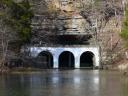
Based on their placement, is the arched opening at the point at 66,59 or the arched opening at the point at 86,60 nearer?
the arched opening at the point at 86,60

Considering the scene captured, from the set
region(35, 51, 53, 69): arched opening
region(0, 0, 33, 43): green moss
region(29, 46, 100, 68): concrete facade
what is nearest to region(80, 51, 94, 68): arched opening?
region(29, 46, 100, 68): concrete facade

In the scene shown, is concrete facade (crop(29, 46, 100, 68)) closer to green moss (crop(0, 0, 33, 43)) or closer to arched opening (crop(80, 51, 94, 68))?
arched opening (crop(80, 51, 94, 68))

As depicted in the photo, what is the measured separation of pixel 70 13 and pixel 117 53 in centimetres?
1752

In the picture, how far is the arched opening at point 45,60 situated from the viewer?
99188mm

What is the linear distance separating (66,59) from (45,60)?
8.46 metres

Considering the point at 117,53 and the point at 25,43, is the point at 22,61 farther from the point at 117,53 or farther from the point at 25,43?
the point at 117,53

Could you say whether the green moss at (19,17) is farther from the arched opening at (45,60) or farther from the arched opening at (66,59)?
the arched opening at (66,59)

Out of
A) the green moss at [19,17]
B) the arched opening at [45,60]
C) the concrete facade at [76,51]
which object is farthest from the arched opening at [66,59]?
the green moss at [19,17]

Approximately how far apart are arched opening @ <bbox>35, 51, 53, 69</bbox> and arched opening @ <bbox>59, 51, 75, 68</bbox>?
278 cm

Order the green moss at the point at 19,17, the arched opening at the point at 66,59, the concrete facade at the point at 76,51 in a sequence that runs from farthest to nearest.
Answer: the arched opening at the point at 66,59, the concrete facade at the point at 76,51, the green moss at the point at 19,17

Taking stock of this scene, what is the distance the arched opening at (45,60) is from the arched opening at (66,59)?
2.78 m

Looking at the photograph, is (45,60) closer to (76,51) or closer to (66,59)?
(76,51)

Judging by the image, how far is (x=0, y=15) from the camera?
72625 mm

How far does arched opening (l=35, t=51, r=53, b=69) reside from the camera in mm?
99188
